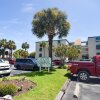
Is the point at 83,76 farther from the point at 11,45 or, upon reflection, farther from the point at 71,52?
the point at 11,45

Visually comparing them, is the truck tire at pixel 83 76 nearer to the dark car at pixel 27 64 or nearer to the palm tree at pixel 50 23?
the palm tree at pixel 50 23

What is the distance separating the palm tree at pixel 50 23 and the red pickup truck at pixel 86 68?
8.02 metres

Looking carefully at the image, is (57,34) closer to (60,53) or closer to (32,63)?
(32,63)

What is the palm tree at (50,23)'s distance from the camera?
24406mm

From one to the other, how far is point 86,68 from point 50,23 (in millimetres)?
8823

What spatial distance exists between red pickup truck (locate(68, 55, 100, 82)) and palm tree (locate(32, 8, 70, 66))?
802cm

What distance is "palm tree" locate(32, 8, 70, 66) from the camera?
2441 cm

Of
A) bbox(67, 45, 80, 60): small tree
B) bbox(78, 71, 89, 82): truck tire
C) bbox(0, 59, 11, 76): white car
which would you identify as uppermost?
bbox(67, 45, 80, 60): small tree

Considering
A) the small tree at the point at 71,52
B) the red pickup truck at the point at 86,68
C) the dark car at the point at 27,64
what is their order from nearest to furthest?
1. the red pickup truck at the point at 86,68
2. the dark car at the point at 27,64
3. the small tree at the point at 71,52

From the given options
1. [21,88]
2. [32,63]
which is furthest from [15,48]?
[21,88]

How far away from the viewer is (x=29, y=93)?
31.7 ft

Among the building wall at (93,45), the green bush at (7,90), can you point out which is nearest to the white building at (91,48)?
the building wall at (93,45)

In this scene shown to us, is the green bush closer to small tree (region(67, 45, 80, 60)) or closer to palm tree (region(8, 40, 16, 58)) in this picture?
small tree (region(67, 45, 80, 60))

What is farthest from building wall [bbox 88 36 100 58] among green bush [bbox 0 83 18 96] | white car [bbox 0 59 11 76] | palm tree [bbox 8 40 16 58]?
green bush [bbox 0 83 18 96]
